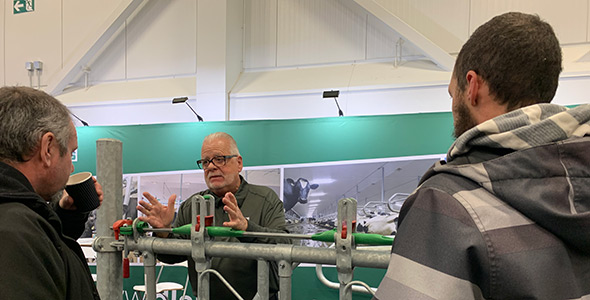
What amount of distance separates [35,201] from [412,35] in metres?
5.11

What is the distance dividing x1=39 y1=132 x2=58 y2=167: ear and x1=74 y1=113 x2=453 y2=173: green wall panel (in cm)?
387

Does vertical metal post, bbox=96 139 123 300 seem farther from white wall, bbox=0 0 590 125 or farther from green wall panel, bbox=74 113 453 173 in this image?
white wall, bbox=0 0 590 125

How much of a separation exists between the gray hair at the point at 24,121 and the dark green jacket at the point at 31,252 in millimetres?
68

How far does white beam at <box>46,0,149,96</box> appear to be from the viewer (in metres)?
6.95

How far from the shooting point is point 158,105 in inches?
265

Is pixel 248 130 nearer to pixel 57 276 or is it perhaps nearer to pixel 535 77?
pixel 57 276

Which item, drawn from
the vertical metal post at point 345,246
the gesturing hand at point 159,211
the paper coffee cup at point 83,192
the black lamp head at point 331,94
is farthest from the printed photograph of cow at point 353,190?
the vertical metal post at point 345,246

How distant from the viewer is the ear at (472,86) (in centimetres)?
100

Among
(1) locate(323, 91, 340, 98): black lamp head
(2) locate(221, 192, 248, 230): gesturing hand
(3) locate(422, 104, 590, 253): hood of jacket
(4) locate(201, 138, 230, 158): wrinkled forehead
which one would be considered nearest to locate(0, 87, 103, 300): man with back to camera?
(2) locate(221, 192, 248, 230): gesturing hand

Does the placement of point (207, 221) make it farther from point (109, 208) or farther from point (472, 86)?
point (472, 86)

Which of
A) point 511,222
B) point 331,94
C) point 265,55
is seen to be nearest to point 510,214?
point 511,222

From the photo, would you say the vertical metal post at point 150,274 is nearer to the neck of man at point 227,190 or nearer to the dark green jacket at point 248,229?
the dark green jacket at point 248,229

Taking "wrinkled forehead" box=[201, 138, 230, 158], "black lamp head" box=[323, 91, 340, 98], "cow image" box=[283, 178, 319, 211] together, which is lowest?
"cow image" box=[283, 178, 319, 211]

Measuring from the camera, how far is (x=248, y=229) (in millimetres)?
2008
